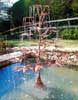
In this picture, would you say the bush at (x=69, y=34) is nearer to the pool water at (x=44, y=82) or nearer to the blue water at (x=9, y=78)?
the pool water at (x=44, y=82)

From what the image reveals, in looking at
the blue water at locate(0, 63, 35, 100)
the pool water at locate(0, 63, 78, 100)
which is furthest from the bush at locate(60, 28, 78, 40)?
the blue water at locate(0, 63, 35, 100)

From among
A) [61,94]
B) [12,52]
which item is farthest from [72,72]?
[12,52]

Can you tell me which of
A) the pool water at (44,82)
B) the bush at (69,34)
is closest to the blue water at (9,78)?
the pool water at (44,82)

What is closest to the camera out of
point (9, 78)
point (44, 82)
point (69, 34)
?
point (44, 82)

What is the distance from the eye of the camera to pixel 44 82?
5570mm

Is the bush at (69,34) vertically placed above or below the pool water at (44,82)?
above

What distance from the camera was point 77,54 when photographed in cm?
741

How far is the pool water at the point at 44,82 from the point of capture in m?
4.80

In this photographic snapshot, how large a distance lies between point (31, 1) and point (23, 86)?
8.71 metres

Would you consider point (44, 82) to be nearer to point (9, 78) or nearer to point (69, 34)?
point (9, 78)

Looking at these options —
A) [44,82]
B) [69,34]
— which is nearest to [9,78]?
[44,82]

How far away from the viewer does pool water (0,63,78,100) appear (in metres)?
4.80

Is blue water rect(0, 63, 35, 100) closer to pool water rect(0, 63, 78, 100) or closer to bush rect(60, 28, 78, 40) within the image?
pool water rect(0, 63, 78, 100)

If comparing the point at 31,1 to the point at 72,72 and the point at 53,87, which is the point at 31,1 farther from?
the point at 53,87
